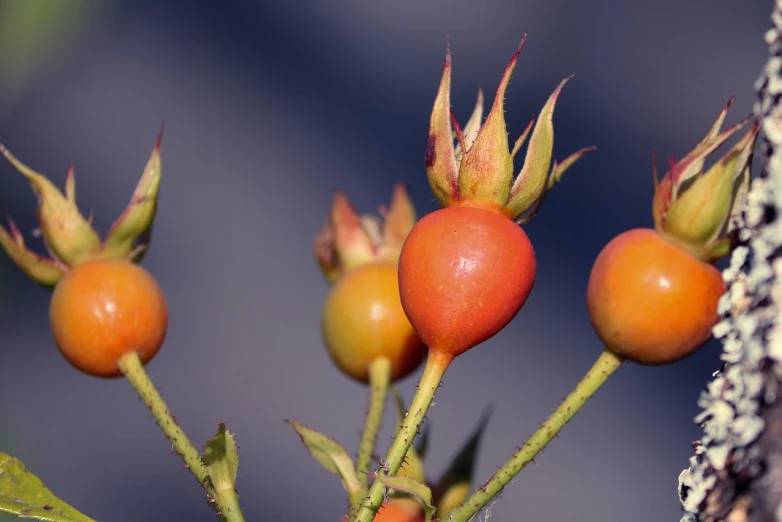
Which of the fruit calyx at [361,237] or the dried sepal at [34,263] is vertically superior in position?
the fruit calyx at [361,237]

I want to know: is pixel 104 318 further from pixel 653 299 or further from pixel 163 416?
pixel 653 299

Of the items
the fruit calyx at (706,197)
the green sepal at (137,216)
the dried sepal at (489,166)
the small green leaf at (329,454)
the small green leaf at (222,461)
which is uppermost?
the green sepal at (137,216)

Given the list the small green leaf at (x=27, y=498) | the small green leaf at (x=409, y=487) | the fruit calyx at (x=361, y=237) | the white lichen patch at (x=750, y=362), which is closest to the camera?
the white lichen patch at (x=750, y=362)

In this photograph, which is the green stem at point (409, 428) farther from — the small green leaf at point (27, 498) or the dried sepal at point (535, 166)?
the small green leaf at point (27, 498)

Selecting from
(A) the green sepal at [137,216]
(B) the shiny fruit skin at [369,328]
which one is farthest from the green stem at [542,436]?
(A) the green sepal at [137,216]

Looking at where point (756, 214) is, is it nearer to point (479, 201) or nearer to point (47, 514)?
point (479, 201)

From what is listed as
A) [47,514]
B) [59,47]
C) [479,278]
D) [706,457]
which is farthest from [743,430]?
[59,47]

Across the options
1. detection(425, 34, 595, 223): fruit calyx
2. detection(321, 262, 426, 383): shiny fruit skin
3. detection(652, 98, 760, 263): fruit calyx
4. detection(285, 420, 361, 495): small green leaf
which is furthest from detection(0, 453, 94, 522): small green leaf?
detection(652, 98, 760, 263): fruit calyx

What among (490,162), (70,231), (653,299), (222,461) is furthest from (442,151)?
(70,231)
